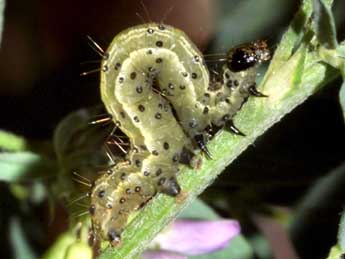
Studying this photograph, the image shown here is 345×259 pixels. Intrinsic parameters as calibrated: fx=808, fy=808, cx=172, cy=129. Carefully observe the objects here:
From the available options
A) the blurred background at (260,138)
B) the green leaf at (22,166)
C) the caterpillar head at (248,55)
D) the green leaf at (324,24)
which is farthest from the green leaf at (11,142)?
the green leaf at (324,24)

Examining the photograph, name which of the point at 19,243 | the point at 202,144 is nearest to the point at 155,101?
the point at 202,144

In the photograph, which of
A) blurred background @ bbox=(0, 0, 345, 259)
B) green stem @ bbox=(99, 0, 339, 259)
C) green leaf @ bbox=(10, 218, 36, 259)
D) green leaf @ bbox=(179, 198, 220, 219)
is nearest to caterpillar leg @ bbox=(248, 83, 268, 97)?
green stem @ bbox=(99, 0, 339, 259)

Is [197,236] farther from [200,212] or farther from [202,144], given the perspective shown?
[202,144]

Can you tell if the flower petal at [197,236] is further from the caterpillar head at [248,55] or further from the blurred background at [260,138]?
the caterpillar head at [248,55]

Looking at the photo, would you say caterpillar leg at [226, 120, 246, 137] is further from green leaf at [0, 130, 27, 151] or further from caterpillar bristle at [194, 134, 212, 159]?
green leaf at [0, 130, 27, 151]

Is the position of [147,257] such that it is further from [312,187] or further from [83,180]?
[312,187]
